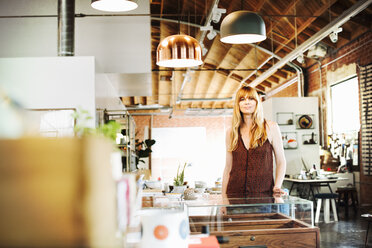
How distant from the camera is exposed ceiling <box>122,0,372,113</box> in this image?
30.1 ft

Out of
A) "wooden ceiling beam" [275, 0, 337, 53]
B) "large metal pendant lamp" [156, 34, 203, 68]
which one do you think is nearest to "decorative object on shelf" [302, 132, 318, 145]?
"wooden ceiling beam" [275, 0, 337, 53]

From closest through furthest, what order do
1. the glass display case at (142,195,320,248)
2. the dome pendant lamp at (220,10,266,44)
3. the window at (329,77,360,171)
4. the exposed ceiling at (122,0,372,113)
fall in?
the glass display case at (142,195,320,248), the dome pendant lamp at (220,10,266,44), the exposed ceiling at (122,0,372,113), the window at (329,77,360,171)

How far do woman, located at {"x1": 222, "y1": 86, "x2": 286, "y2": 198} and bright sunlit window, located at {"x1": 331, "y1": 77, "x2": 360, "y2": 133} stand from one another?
24.1 ft

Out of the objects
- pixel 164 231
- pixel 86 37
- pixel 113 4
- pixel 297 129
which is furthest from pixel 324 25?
pixel 164 231

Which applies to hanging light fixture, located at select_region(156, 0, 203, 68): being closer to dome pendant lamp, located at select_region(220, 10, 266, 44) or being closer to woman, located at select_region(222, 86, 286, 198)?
dome pendant lamp, located at select_region(220, 10, 266, 44)

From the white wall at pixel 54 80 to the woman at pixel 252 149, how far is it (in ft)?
8.38

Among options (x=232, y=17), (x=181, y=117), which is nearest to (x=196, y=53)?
(x=232, y=17)

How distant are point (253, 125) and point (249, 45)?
982 centimetres

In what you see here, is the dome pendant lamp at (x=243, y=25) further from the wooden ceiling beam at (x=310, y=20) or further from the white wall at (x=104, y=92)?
the wooden ceiling beam at (x=310, y=20)

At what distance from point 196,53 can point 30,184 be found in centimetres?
330

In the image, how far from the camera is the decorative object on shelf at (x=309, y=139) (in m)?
11.0

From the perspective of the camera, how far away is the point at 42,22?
6469mm

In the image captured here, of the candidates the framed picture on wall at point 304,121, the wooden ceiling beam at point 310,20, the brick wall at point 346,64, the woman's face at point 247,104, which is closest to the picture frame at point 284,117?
the framed picture on wall at point 304,121

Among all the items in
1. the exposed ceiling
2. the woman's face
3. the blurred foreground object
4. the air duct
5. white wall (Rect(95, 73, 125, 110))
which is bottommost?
the blurred foreground object
